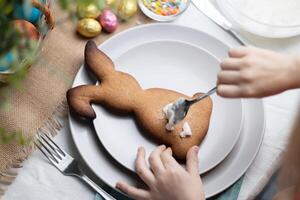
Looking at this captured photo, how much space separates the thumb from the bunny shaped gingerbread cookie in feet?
0.04

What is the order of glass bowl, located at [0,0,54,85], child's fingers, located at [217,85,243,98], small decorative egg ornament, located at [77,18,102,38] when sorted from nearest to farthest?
child's fingers, located at [217,85,243,98]
glass bowl, located at [0,0,54,85]
small decorative egg ornament, located at [77,18,102,38]

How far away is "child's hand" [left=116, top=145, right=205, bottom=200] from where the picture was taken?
73 centimetres

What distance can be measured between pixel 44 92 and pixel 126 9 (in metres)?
0.19

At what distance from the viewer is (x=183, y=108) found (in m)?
0.75

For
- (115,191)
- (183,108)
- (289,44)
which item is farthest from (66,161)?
(289,44)

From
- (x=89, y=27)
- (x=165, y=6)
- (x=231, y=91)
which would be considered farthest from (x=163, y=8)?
(x=231, y=91)

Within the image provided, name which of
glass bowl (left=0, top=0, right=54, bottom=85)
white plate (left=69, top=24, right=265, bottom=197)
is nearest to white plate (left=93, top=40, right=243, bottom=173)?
white plate (left=69, top=24, right=265, bottom=197)

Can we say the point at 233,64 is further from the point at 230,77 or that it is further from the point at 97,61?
the point at 97,61

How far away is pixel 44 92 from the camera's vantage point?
81 cm

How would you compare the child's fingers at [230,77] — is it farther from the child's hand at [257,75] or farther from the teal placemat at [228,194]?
the teal placemat at [228,194]

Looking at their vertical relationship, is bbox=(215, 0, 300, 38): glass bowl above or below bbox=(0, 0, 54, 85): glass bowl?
below

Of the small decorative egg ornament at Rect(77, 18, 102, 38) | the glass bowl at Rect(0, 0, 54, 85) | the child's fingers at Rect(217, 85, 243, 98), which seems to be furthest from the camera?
the small decorative egg ornament at Rect(77, 18, 102, 38)

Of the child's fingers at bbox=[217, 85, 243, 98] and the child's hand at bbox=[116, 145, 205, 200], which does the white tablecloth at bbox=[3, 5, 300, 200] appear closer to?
the child's hand at bbox=[116, 145, 205, 200]

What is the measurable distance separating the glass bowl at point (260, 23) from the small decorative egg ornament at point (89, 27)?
0.73 ft
